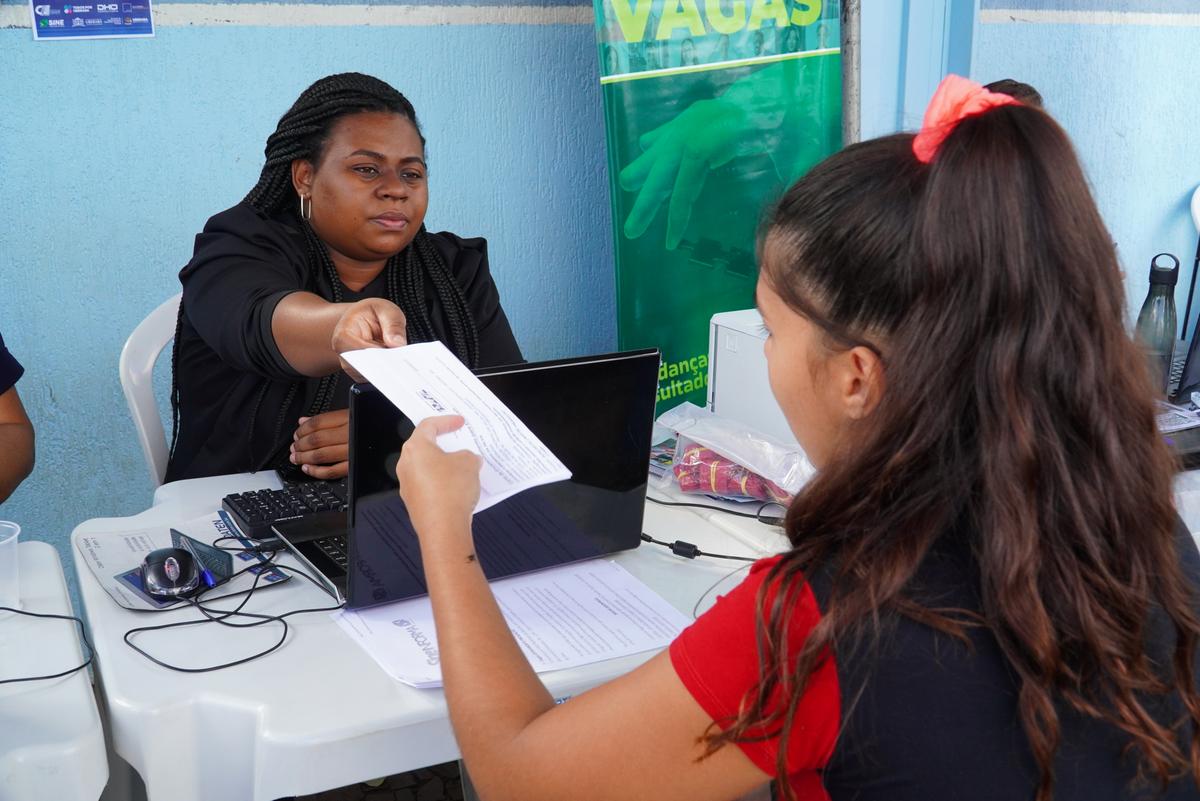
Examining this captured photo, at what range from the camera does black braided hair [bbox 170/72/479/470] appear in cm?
195

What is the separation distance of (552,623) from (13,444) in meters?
1.00

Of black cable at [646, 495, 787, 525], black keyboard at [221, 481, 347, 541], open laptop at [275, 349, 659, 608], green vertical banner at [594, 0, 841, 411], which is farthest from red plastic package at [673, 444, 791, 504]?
green vertical banner at [594, 0, 841, 411]

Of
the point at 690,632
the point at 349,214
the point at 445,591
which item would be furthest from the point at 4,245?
the point at 690,632

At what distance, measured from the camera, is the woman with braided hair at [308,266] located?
1906 mm

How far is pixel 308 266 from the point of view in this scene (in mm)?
2018

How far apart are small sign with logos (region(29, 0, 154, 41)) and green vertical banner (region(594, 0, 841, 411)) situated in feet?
3.45

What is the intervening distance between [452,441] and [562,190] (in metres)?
2.10

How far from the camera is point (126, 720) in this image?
107 cm

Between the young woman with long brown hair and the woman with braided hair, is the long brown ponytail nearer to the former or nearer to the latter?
the young woman with long brown hair

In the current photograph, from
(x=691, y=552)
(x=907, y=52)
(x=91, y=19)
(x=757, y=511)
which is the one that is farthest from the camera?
(x=907, y=52)

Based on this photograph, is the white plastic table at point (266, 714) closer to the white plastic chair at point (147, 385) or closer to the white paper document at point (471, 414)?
the white paper document at point (471, 414)

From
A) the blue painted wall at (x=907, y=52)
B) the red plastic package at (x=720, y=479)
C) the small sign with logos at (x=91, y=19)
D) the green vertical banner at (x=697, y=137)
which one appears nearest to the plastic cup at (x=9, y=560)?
the red plastic package at (x=720, y=479)

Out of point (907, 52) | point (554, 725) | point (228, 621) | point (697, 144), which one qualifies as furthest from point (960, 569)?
point (907, 52)

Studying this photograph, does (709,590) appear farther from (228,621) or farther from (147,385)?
(147,385)
